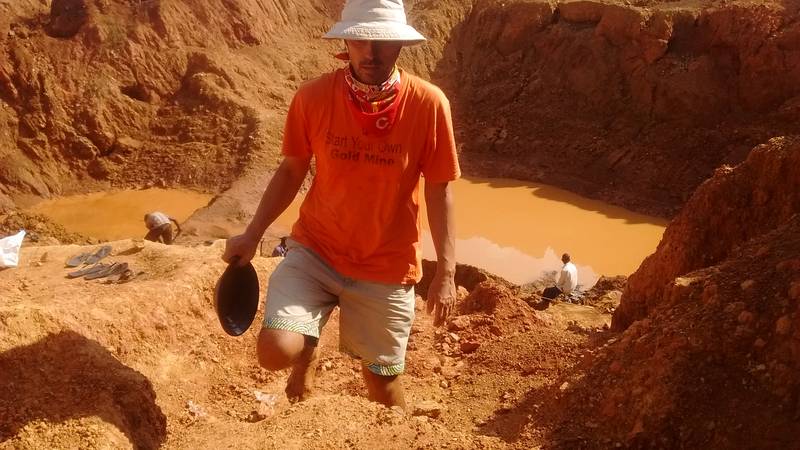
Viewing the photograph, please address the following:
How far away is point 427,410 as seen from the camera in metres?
3.84

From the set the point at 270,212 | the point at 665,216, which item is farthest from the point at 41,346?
the point at 665,216

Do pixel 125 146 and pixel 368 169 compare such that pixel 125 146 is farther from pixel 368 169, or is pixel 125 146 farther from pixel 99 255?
pixel 368 169

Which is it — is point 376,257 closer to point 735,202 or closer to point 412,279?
point 412,279

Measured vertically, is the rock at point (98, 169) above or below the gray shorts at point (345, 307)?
below

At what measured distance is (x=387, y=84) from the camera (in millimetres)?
2758

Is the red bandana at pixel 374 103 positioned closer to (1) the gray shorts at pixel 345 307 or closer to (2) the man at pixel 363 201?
(2) the man at pixel 363 201

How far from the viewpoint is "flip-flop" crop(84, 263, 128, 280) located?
4.84 meters

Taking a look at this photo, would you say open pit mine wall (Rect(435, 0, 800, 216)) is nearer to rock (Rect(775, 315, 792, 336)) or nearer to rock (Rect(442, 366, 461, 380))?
rock (Rect(442, 366, 461, 380))

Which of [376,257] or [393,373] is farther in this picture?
[393,373]

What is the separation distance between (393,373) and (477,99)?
46.1 feet

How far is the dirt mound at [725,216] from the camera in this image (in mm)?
4277

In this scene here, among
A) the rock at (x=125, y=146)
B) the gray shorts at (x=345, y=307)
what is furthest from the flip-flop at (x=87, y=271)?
the rock at (x=125, y=146)

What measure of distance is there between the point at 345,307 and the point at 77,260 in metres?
3.15

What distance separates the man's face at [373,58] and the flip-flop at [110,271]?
2.98 m
